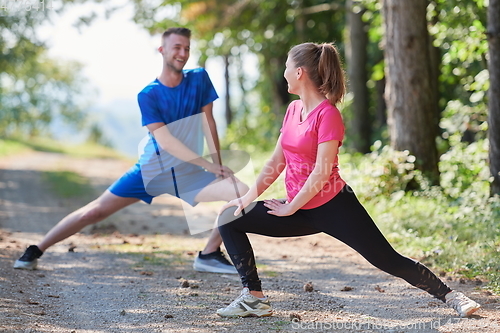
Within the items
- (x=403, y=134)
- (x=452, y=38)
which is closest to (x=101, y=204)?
(x=403, y=134)

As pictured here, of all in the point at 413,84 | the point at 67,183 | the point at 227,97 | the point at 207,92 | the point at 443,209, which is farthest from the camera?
the point at 227,97

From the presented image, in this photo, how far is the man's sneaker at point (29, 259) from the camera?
224 inches

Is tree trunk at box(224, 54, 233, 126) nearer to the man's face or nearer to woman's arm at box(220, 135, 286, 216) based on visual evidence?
the man's face

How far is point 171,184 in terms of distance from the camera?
18.0ft

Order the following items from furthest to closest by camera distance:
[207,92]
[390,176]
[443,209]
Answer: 1. [390,176]
2. [443,209]
3. [207,92]

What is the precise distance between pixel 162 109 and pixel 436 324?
291 centimetres

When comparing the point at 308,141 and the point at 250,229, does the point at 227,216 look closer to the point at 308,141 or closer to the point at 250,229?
the point at 250,229

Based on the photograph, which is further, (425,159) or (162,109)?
(425,159)

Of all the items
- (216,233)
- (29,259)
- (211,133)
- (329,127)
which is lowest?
(29,259)

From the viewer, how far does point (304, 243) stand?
7500mm

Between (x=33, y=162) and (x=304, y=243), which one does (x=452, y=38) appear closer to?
(x=304, y=243)

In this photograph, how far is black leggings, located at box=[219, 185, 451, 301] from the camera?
12.9 ft

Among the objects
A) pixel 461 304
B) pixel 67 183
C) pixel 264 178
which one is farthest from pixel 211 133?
pixel 67 183

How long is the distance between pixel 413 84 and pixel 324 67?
18.9 feet
